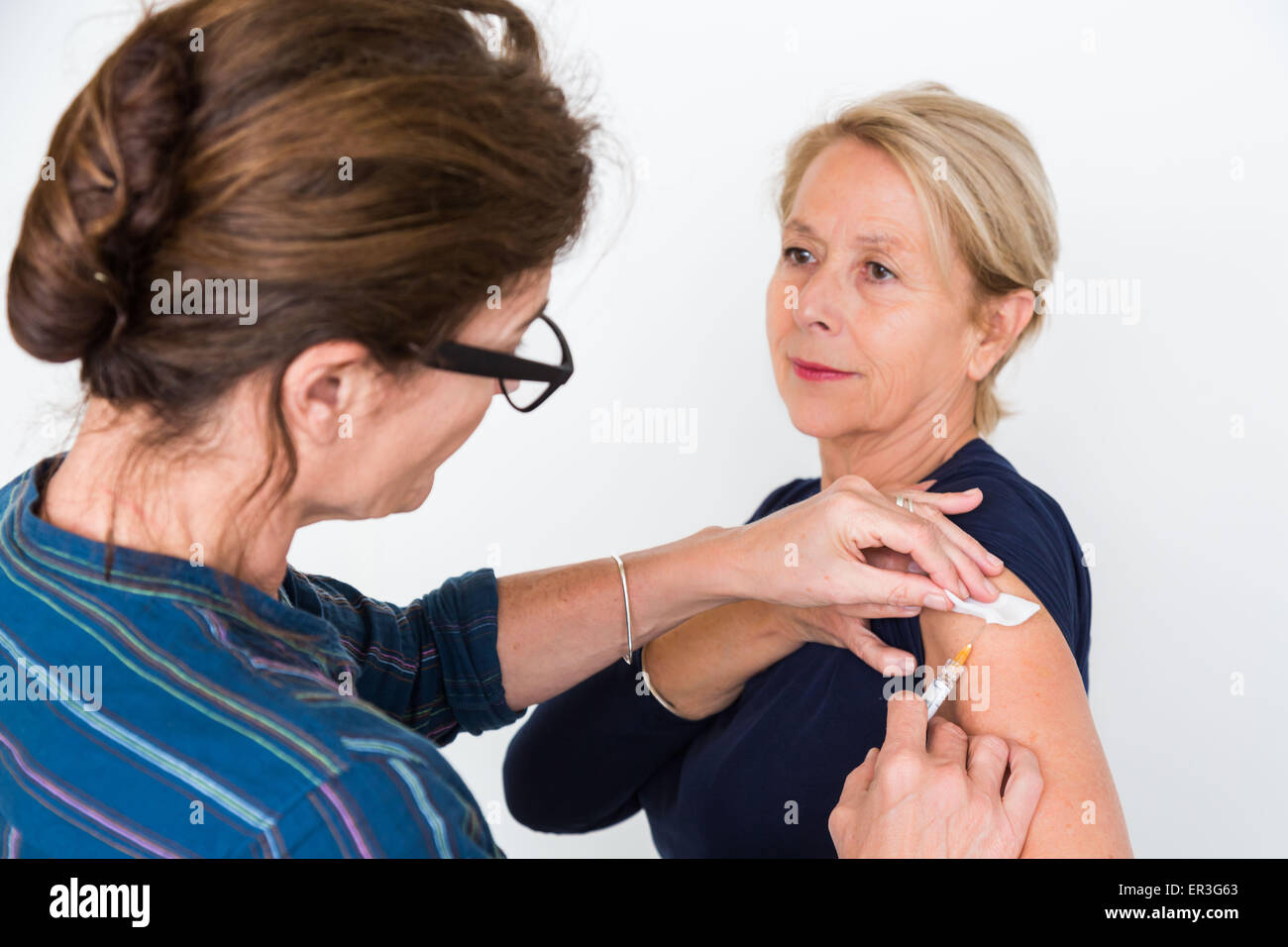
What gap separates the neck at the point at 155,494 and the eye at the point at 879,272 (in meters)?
1.08

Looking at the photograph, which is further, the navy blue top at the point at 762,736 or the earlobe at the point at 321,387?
the navy blue top at the point at 762,736

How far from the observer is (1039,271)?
69.4 inches

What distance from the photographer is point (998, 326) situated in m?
1.79

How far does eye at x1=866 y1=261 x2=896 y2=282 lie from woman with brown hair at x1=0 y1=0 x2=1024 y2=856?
0.78 m

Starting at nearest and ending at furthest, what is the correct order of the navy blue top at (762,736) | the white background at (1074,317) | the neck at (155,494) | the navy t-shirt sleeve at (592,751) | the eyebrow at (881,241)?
the neck at (155,494) → the navy blue top at (762,736) → the eyebrow at (881,241) → the navy t-shirt sleeve at (592,751) → the white background at (1074,317)

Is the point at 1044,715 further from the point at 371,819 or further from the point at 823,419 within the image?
the point at 371,819

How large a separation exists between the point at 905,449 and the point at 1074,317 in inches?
35.7

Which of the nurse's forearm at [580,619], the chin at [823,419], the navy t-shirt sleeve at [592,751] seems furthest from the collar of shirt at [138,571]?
the chin at [823,419]

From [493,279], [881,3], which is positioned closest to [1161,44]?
[881,3]

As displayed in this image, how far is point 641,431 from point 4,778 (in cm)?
196

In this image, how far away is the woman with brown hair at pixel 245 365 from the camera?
36.0 inches

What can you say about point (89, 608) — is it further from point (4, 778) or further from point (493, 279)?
point (493, 279)

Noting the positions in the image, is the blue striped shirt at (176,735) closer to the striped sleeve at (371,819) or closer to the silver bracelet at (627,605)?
the striped sleeve at (371,819)

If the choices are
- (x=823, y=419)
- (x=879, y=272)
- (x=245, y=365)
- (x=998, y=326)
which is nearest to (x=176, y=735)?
(x=245, y=365)
